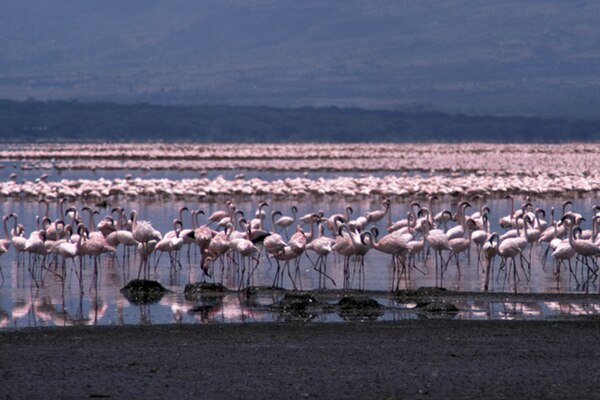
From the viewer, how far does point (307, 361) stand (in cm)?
1105

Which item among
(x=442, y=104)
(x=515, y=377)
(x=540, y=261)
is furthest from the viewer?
(x=442, y=104)

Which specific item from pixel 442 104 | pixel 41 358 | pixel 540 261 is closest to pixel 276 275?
pixel 540 261

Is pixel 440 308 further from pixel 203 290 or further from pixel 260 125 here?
pixel 260 125

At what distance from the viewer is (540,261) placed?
20156 millimetres

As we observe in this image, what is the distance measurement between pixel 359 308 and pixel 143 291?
2998 mm

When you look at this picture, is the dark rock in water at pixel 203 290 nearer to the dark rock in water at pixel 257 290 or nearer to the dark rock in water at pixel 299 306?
the dark rock in water at pixel 257 290

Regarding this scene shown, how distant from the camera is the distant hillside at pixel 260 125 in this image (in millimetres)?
146500

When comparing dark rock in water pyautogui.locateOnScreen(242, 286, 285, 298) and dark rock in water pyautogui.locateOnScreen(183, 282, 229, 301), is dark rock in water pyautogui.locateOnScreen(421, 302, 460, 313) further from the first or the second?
dark rock in water pyautogui.locateOnScreen(183, 282, 229, 301)

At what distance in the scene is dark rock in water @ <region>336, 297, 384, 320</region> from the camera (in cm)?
1402

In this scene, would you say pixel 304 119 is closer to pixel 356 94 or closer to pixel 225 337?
pixel 356 94

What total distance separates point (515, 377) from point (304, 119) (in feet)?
492

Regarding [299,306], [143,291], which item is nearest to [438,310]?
[299,306]

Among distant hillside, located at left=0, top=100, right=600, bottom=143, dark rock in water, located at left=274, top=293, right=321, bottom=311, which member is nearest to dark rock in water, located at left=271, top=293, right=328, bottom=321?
dark rock in water, located at left=274, top=293, right=321, bottom=311

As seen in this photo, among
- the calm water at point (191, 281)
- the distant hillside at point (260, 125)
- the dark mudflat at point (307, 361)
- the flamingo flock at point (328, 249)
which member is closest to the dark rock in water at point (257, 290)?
the calm water at point (191, 281)
